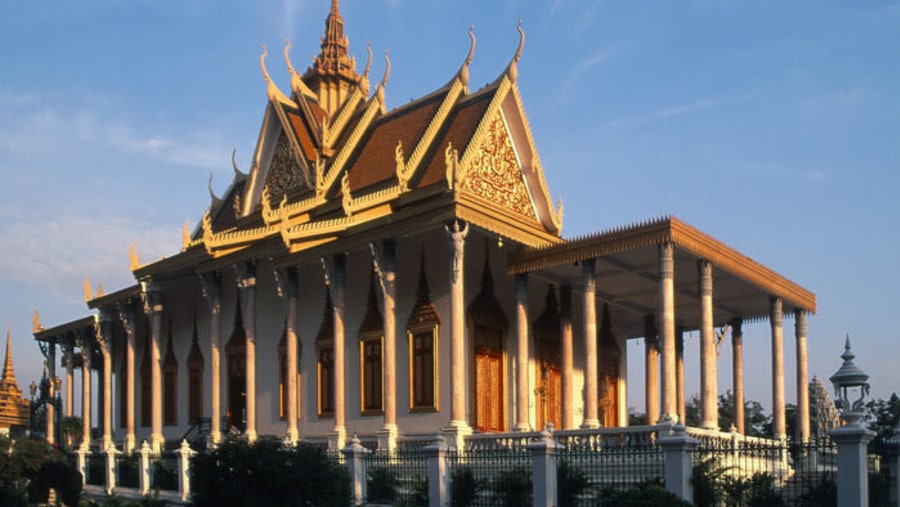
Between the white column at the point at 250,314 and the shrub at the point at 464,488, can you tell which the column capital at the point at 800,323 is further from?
the white column at the point at 250,314

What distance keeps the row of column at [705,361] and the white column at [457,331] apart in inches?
137

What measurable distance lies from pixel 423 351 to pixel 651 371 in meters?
7.12

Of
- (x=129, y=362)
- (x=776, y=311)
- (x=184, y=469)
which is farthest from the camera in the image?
(x=129, y=362)

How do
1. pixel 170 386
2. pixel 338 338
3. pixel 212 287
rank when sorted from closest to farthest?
pixel 338 338 → pixel 212 287 → pixel 170 386

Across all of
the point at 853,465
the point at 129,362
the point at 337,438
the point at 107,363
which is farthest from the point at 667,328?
the point at 107,363

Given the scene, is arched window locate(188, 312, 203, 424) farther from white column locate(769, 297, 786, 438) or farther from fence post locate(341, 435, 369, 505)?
white column locate(769, 297, 786, 438)

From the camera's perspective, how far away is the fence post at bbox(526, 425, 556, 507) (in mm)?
12656

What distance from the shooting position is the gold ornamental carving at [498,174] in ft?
67.5

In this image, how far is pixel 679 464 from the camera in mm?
11742

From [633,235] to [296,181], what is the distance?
9894 millimetres

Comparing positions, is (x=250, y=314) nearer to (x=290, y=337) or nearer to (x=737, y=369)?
(x=290, y=337)

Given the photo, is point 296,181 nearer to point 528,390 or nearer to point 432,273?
point 432,273

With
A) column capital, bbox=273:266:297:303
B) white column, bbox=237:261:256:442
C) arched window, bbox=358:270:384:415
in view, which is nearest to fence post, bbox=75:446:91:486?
white column, bbox=237:261:256:442

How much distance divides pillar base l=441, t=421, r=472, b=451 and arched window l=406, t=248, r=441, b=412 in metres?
1.64
